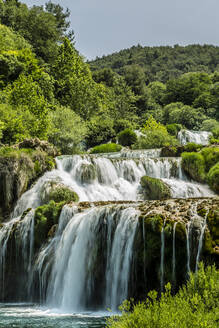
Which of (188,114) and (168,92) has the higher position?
(168,92)

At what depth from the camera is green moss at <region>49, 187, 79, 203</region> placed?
18.5m

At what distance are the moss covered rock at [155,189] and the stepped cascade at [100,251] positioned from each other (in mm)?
6215

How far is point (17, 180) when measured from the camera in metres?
19.5

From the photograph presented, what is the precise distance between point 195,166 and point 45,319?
14930mm

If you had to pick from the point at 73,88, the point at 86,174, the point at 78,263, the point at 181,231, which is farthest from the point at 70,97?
the point at 181,231

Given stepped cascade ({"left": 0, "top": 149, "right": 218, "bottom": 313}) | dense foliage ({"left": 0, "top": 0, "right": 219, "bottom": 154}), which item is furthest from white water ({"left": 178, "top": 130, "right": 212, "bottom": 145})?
stepped cascade ({"left": 0, "top": 149, "right": 218, "bottom": 313})

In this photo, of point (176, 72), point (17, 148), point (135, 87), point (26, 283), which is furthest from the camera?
point (176, 72)

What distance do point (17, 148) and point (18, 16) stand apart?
4738 centimetres

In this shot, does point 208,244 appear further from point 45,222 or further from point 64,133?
point 64,133

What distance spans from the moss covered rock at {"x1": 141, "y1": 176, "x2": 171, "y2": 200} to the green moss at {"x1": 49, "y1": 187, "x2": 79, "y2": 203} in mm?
4409

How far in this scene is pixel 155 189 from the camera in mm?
20234

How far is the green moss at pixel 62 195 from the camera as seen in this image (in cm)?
1852

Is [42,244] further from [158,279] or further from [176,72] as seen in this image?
[176,72]

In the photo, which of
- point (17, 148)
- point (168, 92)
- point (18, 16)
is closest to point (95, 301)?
point (17, 148)
